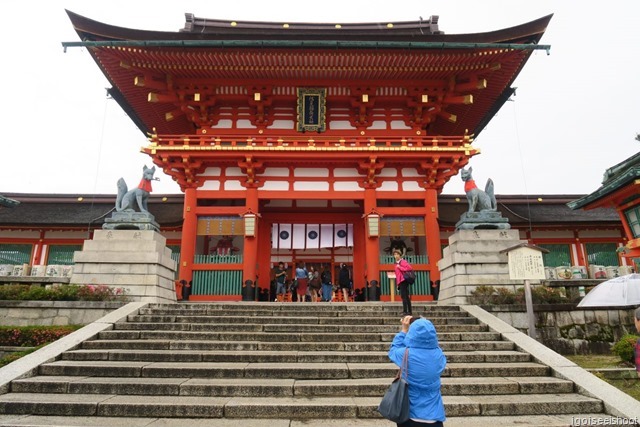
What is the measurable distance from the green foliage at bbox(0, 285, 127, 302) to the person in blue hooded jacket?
9587mm

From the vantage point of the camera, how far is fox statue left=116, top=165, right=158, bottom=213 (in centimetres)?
1243

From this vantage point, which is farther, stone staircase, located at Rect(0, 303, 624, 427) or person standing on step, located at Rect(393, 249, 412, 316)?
person standing on step, located at Rect(393, 249, 412, 316)

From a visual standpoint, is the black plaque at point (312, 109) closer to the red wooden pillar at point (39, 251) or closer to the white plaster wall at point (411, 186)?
the white plaster wall at point (411, 186)

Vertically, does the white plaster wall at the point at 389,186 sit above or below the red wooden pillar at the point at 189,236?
above

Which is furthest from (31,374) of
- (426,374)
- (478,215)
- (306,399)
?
(478,215)

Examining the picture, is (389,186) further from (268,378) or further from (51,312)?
(51,312)

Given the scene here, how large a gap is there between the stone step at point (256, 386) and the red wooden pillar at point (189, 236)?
7889 mm

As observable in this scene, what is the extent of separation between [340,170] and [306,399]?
1103cm

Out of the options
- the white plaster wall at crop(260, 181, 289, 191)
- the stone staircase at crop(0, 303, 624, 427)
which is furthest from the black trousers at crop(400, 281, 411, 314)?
the white plaster wall at crop(260, 181, 289, 191)

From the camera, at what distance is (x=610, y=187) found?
12203 millimetres

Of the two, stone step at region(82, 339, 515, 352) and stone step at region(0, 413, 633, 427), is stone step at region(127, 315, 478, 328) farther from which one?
stone step at region(0, 413, 633, 427)

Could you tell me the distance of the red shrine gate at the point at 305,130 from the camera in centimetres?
1441

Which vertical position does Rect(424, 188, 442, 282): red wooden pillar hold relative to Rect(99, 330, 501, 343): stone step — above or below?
above

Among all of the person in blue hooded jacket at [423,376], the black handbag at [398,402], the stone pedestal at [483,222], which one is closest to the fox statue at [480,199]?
the stone pedestal at [483,222]
